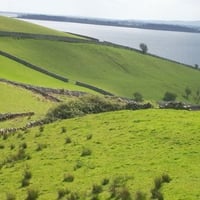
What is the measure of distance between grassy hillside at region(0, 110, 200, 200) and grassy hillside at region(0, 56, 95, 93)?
1550 inches

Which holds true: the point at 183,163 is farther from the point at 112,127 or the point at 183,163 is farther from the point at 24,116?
the point at 24,116

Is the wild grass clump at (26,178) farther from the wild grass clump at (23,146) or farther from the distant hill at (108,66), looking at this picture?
the distant hill at (108,66)

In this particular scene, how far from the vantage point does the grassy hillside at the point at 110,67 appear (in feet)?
302

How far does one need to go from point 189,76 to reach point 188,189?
103m

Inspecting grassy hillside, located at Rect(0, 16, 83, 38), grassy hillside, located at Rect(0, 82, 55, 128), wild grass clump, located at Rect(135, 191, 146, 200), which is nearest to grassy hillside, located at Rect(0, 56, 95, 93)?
grassy hillside, located at Rect(0, 82, 55, 128)

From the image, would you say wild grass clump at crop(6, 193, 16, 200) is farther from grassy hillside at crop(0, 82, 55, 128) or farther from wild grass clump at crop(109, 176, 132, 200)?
grassy hillside at crop(0, 82, 55, 128)

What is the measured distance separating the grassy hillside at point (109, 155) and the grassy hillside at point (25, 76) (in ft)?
129

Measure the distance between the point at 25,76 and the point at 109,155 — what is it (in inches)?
2042

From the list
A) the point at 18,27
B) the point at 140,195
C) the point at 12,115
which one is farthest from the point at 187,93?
the point at 140,195

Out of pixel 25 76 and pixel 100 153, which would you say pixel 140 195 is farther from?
pixel 25 76

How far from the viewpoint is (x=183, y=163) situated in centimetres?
1794

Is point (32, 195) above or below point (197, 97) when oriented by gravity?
above

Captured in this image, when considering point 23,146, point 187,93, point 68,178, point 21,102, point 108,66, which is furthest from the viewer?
point 108,66

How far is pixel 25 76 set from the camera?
70.9 metres
